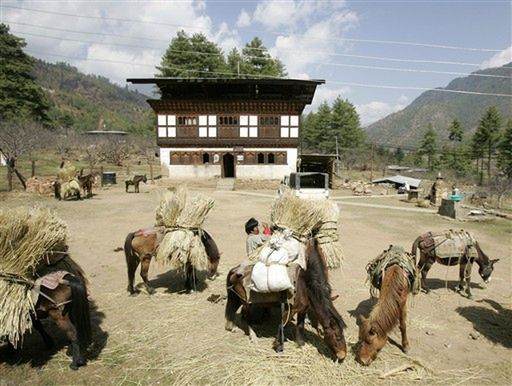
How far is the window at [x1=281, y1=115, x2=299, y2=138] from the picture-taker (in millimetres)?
29297

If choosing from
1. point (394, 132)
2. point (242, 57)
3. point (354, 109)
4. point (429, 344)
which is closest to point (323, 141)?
point (354, 109)

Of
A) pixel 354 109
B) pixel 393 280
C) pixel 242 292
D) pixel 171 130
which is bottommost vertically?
pixel 242 292

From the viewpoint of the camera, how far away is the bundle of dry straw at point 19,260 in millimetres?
4074

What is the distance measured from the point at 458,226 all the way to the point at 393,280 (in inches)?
495

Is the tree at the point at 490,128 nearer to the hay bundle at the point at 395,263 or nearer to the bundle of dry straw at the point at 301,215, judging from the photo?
the hay bundle at the point at 395,263

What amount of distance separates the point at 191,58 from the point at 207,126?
18368 millimetres

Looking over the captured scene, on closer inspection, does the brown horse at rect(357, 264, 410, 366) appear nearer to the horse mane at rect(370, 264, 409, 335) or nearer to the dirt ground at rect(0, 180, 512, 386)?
the horse mane at rect(370, 264, 409, 335)

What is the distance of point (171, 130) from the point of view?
29.3m

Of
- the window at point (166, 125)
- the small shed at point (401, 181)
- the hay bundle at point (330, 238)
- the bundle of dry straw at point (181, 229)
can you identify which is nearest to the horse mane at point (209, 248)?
the bundle of dry straw at point (181, 229)

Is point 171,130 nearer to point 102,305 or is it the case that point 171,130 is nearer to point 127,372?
point 102,305

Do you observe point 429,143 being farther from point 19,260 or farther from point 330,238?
point 19,260

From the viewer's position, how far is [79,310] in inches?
175

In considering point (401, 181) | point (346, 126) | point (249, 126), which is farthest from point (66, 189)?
point (346, 126)

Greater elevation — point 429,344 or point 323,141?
point 323,141
